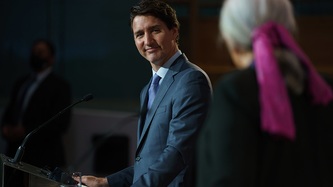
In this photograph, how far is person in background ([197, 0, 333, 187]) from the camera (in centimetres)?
152

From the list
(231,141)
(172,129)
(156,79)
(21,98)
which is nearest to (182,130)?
(172,129)

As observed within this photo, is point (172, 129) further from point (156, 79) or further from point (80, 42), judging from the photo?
point (80, 42)

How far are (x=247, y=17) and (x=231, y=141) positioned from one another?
0.27m

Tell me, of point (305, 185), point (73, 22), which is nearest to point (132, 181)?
point (305, 185)

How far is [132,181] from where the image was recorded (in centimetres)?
252

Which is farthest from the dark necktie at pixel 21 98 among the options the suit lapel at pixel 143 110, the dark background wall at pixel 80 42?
the suit lapel at pixel 143 110

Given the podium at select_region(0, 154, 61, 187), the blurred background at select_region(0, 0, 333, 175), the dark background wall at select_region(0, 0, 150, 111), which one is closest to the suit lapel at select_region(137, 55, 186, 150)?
the podium at select_region(0, 154, 61, 187)

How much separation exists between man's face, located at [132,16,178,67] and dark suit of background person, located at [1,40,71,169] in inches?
83.0

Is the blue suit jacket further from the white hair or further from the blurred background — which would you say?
the blurred background

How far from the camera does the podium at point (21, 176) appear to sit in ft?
7.29

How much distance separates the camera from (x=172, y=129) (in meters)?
2.33

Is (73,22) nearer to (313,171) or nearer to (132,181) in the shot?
(132,181)

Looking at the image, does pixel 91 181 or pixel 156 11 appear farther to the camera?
pixel 156 11

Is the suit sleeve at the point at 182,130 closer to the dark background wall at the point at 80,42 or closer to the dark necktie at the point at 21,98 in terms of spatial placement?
the dark necktie at the point at 21,98
